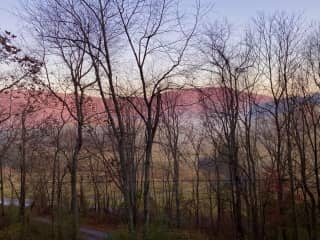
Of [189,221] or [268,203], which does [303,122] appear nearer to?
[268,203]

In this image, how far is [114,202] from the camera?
3262 centimetres

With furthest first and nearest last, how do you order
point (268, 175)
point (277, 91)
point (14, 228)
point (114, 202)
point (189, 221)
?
1. point (114, 202)
2. point (189, 221)
3. point (268, 175)
4. point (277, 91)
5. point (14, 228)

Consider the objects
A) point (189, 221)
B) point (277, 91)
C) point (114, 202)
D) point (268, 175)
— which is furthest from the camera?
point (114, 202)

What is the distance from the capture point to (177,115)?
2903 centimetres

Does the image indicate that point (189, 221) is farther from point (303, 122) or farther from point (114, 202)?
point (303, 122)

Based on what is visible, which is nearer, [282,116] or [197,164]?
[282,116]

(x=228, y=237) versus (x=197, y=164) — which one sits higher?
(x=197, y=164)

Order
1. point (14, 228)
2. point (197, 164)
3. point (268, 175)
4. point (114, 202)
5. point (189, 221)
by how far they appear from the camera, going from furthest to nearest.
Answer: point (114, 202) < point (197, 164) < point (189, 221) < point (268, 175) < point (14, 228)

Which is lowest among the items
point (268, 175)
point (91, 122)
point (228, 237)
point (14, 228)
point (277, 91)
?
point (228, 237)

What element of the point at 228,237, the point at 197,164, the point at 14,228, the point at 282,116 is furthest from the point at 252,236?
the point at 14,228

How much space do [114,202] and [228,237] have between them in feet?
41.3

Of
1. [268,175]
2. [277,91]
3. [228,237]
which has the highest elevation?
[277,91]

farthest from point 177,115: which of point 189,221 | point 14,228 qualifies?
point 14,228

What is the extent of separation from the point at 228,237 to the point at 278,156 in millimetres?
5548
